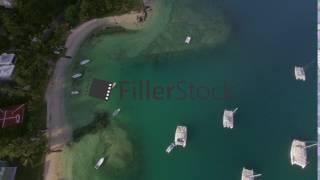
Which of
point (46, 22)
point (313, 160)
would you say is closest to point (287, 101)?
point (313, 160)

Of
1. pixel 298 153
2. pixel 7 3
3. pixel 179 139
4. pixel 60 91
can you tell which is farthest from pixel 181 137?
pixel 7 3

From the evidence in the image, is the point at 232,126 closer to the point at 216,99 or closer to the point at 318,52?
the point at 216,99

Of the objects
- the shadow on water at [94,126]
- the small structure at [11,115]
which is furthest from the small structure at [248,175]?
the small structure at [11,115]

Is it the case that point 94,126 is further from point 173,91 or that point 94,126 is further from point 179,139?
point 173,91

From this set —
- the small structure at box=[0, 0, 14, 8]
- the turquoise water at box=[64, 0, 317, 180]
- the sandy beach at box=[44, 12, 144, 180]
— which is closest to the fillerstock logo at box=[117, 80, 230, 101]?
the turquoise water at box=[64, 0, 317, 180]

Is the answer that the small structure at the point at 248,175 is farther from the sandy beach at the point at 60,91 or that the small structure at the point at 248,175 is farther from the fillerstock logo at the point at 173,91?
the sandy beach at the point at 60,91

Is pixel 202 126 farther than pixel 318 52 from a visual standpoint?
Answer: No
